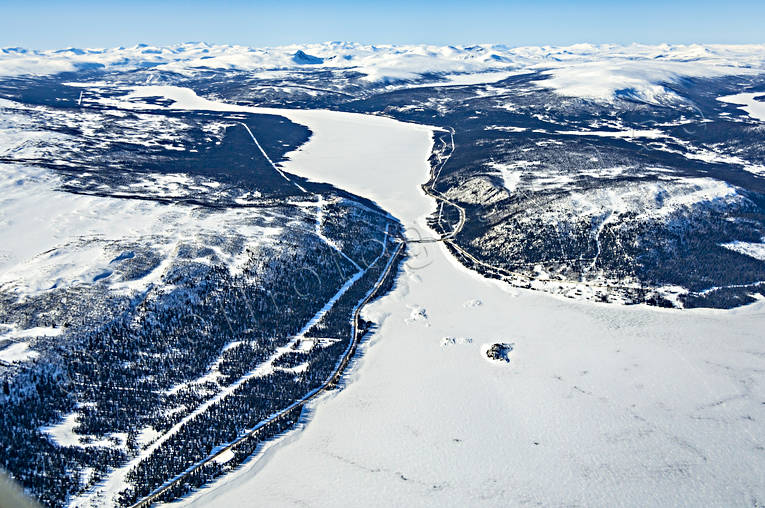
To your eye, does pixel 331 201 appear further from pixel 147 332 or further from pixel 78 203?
pixel 147 332

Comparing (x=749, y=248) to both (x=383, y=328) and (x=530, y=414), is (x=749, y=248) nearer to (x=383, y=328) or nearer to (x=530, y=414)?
(x=530, y=414)

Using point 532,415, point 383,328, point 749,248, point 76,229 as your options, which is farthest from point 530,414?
point 76,229

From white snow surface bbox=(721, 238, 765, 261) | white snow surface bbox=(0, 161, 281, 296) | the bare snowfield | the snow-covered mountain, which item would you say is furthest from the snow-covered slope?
white snow surface bbox=(0, 161, 281, 296)

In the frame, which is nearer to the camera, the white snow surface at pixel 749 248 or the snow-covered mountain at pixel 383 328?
the snow-covered mountain at pixel 383 328

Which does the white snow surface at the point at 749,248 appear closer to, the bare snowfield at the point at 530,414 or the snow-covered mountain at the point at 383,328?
the snow-covered mountain at the point at 383,328

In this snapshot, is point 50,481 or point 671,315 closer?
point 50,481

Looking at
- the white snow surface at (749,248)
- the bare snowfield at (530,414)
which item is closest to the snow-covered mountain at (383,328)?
the bare snowfield at (530,414)

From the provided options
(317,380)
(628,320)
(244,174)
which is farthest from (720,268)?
(244,174)

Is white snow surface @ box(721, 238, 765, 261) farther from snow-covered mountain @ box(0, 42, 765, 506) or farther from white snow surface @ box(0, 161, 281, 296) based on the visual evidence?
white snow surface @ box(0, 161, 281, 296)
